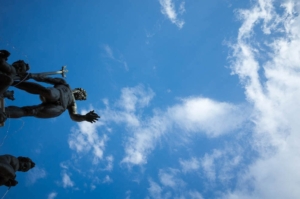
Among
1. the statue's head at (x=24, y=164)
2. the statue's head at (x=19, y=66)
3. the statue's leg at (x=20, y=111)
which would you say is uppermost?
the statue's head at (x=19, y=66)

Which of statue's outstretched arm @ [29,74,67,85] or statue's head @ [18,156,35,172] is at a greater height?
statue's outstretched arm @ [29,74,67,85]

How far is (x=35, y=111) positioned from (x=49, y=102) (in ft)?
2.41

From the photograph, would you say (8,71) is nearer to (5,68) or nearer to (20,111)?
(5,68)

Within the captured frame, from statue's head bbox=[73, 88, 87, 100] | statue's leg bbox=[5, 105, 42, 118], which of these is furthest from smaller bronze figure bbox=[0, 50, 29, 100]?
statue's head bbox=[73, 88, 87, 100]

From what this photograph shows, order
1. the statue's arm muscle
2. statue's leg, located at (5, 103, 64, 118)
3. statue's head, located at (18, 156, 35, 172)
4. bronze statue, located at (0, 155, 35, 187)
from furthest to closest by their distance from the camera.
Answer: the statue's arm muscle → statue's head, located at (18, 156, 35, 172) → statue's leg, located at (5, 103, 64, 118) → bronze statue, located at (0, 155, 35, 187)

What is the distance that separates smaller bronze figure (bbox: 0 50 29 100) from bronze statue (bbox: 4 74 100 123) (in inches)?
14.6

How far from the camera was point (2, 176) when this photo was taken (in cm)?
895

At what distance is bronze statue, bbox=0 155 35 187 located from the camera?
28.9ft

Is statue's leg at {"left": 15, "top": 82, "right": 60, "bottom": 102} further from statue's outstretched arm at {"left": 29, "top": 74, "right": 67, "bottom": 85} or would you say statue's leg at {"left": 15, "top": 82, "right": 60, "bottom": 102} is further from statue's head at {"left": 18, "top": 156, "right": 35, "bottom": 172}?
statue's head at {"left": 18, "top": 156, "right": 35, "bottom": 172}

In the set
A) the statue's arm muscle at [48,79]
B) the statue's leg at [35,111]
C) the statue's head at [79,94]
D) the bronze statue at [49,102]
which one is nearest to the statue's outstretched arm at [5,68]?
the bronze statue at [49,102]

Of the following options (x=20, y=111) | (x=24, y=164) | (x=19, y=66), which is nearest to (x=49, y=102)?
(x=20, y=111)

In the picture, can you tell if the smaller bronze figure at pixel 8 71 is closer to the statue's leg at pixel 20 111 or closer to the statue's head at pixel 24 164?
the statue's leg at pixel 20 111

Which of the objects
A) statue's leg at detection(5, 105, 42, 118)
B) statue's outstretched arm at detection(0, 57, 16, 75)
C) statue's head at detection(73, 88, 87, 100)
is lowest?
statue's leg at detection(5, 105, 42, 118)

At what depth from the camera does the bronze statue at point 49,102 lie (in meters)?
9.93
